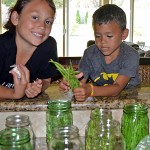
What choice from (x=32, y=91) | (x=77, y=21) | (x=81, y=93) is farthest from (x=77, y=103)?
(x=77, y=21)

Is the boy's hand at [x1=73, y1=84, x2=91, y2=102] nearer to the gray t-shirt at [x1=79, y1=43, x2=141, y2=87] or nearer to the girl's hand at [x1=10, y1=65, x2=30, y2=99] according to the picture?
the girl's hand at [x1=10, y1=65, x2=30, y2=99]

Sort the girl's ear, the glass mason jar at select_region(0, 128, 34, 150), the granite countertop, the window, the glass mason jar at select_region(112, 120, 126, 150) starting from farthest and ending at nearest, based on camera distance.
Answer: the window, the girl's ear, the granite countertop, the glass mason jar at select_region(112, 120, 126, 150), the glass mason jar at select_region(0, 128, 34, 150)

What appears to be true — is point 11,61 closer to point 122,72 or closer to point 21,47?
point 21,47

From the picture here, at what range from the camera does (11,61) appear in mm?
1499

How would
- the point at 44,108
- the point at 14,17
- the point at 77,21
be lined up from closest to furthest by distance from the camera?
the point at 44,108 → the point at 14,17 → the point at 77,21

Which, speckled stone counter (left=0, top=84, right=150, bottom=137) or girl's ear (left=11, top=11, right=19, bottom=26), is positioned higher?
girl's ear (left=11, top=11, right=19, bottom=26)

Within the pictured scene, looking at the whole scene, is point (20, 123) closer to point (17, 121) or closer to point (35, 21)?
point (17, 121)

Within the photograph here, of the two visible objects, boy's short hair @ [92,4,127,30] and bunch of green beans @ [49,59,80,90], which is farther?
boy's short hair @ [92,4,127,30]

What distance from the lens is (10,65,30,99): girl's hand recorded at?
1.18 meters

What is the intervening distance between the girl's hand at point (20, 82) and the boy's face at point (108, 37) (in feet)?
1.82

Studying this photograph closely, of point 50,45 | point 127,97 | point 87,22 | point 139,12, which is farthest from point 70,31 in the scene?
point 127,97

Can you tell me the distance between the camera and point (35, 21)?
1406mm

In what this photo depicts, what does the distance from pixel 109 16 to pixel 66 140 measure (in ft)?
3.55

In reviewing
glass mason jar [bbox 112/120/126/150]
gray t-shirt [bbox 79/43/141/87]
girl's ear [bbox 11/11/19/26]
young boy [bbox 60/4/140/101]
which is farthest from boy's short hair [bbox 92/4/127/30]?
glass mason jar [bbox 112/120/126/150]
